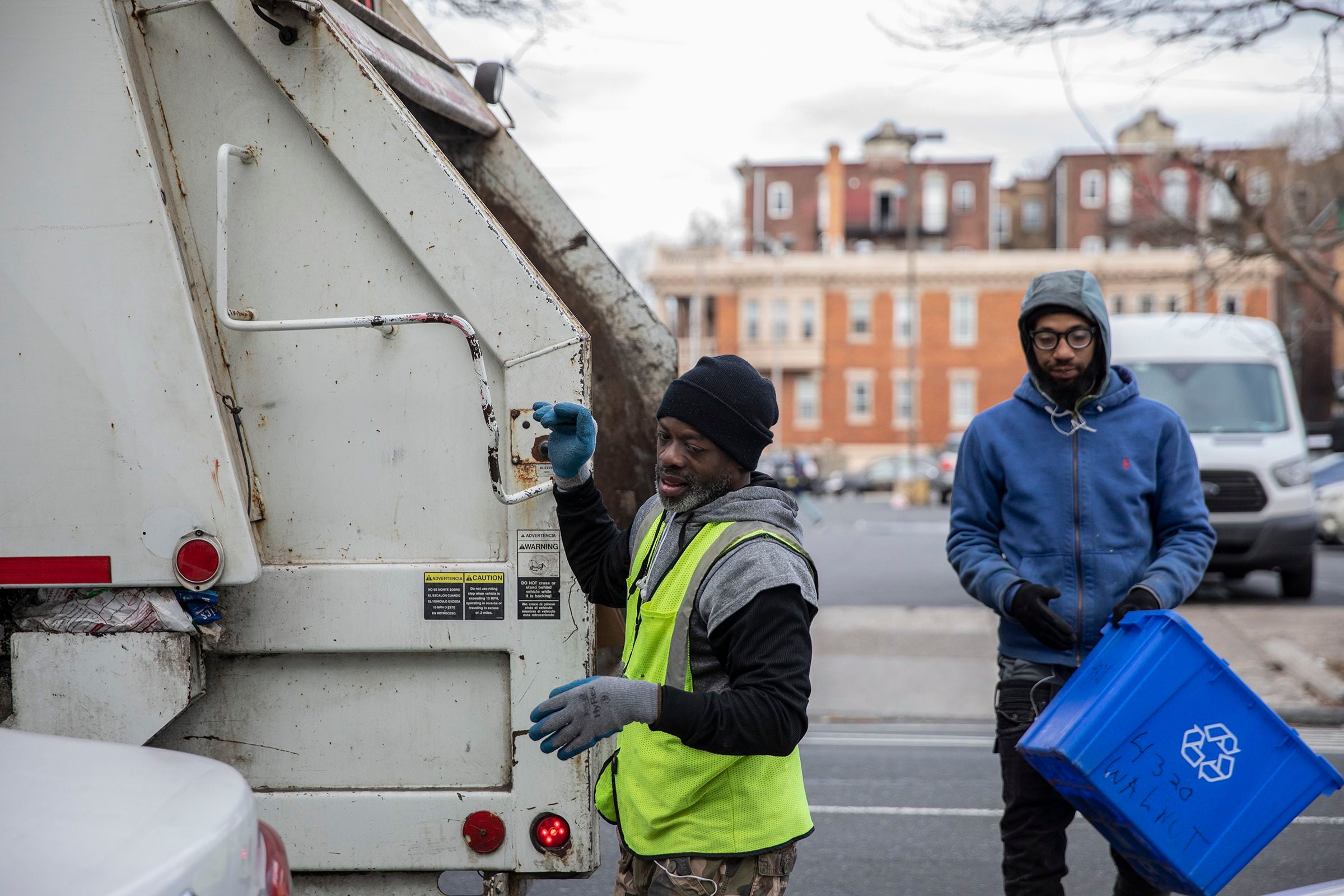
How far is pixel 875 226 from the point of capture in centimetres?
5322

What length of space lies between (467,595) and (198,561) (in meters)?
0.52

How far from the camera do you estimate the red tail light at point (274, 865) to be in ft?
5.72

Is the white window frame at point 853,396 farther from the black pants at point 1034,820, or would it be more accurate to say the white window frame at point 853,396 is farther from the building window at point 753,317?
the black pants at point 1034,820

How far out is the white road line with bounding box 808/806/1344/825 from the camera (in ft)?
17.2

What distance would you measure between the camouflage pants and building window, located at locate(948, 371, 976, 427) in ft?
149

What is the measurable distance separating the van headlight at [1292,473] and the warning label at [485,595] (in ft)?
29.9

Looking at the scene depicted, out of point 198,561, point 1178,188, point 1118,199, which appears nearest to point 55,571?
point 198,561

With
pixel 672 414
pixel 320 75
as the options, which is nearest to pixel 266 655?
pixel 672 414

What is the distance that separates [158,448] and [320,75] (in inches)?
31.5

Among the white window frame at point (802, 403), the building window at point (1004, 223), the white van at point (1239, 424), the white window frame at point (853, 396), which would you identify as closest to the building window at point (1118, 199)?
the building window at point (1004, 223)

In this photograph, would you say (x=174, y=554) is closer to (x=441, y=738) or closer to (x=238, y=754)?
(x=238, y=754)

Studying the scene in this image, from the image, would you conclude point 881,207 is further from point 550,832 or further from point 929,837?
point 550,832

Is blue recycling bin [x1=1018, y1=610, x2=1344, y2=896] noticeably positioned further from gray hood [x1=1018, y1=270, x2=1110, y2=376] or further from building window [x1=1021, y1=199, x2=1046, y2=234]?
building window [x1=1021, y1=199, x2=1046, y2=234]

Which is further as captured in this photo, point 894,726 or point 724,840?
point 894,726
